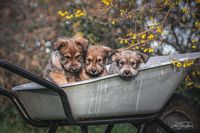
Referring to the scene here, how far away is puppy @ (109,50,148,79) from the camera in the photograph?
3557 millimetres

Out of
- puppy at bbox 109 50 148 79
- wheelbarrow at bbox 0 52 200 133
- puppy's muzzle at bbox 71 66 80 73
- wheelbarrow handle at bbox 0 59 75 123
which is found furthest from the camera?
puppy's muzzle at bbox 71 66 80 73

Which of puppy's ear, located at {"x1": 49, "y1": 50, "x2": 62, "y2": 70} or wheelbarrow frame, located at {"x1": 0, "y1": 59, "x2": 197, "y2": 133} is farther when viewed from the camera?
puppy's ear, located at {"x1": 49, "y1": 50, "x2": 62, "y2": 70}

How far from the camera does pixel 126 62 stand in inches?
147

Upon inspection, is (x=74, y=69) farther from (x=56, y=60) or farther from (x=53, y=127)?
(x=53, y=127)

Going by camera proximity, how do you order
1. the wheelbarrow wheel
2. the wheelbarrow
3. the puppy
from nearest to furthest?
1. the wheelbarrow
2. the puppy
3. the wheelbarrow wheel

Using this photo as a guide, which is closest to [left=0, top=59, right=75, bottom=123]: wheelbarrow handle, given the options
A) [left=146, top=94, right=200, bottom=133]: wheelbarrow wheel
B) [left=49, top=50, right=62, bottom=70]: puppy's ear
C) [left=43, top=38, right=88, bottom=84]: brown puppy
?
[left=43, top=38, right=88, bottom=84]: brown puppy

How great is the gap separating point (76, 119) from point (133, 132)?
2.78m

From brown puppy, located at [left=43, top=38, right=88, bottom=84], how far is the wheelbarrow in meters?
0.24

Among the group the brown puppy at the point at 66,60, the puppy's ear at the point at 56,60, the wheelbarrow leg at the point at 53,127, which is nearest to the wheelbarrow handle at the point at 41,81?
the wheelbarrow leg at the point at 53,127

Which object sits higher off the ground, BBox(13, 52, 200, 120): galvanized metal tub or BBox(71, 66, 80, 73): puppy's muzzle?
BBox(71, 66, 80, 73): puppy's muzzle

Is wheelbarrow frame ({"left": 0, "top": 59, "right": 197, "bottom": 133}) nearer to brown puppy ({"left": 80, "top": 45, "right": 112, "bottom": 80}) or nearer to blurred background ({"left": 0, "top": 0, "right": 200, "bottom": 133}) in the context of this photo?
brown puppy ({"left": 80, "top": 45, "right": 112, "bottom": 80})

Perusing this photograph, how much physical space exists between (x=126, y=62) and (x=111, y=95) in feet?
1.22

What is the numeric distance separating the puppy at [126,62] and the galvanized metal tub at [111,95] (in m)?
0.08

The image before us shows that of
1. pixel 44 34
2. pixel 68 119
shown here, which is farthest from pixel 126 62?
pixel 44 34
